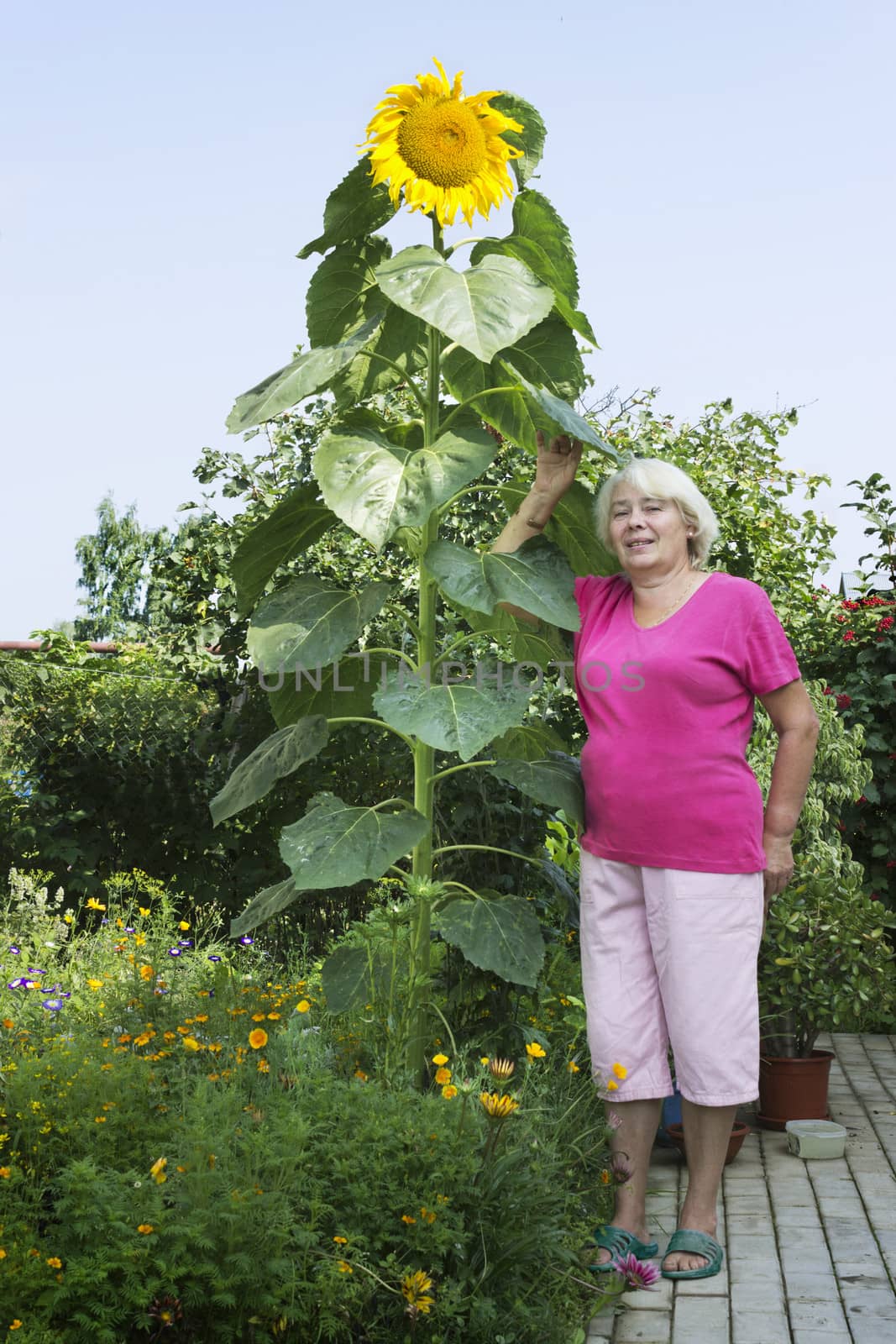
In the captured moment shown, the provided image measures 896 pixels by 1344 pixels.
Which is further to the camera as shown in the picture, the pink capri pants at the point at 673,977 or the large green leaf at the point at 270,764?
A: the large green leaf at the point at 270,764

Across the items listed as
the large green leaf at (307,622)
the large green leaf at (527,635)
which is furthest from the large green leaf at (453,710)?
the large green leaf at (527,635)

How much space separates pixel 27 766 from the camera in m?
5.71

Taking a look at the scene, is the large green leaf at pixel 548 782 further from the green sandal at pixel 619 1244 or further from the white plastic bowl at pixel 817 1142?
the white plastic bowl at pixel 817 1142

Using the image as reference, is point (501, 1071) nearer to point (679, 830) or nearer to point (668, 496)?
point (679, 830)

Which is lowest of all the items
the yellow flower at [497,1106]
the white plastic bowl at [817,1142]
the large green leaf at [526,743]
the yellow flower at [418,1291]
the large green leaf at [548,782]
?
the white plastic bowl at [817,1142]

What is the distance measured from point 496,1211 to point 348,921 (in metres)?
2.74

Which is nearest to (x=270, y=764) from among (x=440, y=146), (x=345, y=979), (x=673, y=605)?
(x=345, y=979)

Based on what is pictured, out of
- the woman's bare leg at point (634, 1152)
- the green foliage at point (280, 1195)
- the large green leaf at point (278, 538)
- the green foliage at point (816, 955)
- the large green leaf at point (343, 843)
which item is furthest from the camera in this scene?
the green foliage at point (816, 955)

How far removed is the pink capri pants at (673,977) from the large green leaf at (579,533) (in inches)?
28.1

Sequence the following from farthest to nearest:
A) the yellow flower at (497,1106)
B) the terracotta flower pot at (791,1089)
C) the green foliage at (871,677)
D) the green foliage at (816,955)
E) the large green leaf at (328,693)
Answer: the green foliage at (871,677) → the terracotta flower pot at (791,1089) → the green foliage at (816,955) → the large green leaf at (328,693) → the yellow flower at (497,1106)

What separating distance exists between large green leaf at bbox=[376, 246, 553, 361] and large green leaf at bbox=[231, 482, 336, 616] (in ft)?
1.92

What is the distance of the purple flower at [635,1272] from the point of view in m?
2.62

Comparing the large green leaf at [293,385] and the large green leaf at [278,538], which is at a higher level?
the large green leaf at [293,385]

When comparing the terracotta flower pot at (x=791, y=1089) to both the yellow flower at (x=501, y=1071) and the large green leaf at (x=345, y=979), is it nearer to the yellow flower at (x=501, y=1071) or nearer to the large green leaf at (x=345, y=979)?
the large green leaf at (x=345, y=979)
